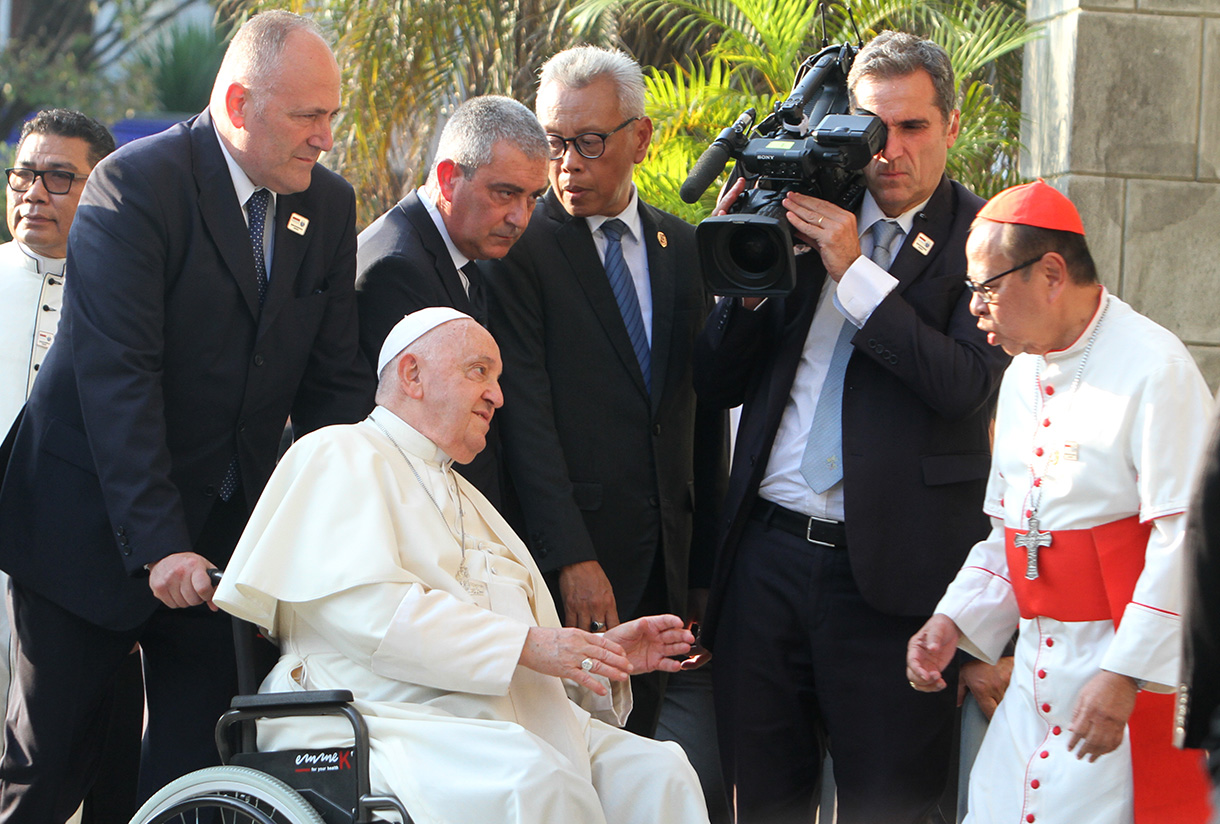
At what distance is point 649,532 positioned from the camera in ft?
10.9

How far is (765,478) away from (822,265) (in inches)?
20.9

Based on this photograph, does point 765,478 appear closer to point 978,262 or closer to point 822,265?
point 822,265

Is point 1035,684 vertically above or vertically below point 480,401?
below

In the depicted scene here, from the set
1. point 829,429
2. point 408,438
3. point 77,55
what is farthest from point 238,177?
point 77,55

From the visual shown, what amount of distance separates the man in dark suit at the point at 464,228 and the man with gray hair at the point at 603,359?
0.40 feet

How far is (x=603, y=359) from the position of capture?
3.32m

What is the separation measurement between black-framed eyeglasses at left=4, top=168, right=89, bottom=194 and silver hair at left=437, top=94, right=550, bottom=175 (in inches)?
51.5

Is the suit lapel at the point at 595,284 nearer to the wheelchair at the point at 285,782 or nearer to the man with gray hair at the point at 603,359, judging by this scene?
the man with gray hair at the point at 603,359

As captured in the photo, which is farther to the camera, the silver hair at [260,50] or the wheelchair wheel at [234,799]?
the silver hair at [260,50]

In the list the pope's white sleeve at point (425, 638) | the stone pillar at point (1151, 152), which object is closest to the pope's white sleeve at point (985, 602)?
the pope's white sleeve at point (425, 638)

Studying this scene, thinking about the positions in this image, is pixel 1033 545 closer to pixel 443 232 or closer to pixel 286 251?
pixel 443 232

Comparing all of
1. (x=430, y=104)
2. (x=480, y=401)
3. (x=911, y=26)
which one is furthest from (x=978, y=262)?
(x=430, y=104)

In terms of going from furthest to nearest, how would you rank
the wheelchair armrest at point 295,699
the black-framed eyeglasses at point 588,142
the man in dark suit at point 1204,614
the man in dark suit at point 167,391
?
1. the black-framed eyeglasses at point 588,142
2. the man in dark suit at point 167,391
3. the wheelchair armrest at point 295,699
4. the man in dark suit at point 1204,614

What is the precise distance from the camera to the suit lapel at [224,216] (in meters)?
2.82
